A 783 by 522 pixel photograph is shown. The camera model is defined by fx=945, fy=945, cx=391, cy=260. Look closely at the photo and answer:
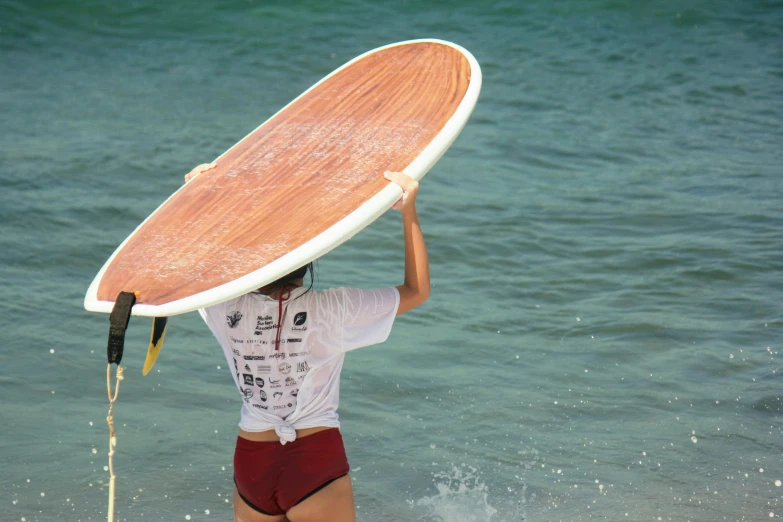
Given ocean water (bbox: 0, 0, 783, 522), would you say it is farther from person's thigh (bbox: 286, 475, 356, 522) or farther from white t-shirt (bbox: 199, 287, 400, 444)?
white t-shirt (bbox: 199, 287, 400, 444)

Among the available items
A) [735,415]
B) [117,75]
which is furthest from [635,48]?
[735,415]

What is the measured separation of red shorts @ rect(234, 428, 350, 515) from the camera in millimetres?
2457

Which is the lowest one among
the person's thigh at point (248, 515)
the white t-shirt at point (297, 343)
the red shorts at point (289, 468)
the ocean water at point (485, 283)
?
the ocean water at point (485, 283)

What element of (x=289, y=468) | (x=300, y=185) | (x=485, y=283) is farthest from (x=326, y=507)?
(x=485, y=283)

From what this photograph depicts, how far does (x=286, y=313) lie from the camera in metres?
2.42

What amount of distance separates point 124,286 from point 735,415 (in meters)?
3.31

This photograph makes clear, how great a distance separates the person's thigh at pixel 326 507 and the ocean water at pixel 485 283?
55.6 inches

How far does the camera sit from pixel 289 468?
8.07ft

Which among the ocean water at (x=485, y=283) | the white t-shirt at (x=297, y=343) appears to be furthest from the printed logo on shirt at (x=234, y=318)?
the ocean water at (x=485, y=283)

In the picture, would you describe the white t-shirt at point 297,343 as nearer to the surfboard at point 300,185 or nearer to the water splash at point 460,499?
the surfboard at point 300,185

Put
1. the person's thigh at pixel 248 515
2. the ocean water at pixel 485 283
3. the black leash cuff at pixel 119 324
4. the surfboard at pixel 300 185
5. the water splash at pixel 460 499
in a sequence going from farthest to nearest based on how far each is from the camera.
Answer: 1. the ocean water at pixel 485 283
2. the water splash at pixel 460 499
3. the person's thigh at pixel 248 515
4. the surfboard at pixel 300 185
5. the black leash cuff at pixel 119 324

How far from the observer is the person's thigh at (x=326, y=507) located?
2.46 meters

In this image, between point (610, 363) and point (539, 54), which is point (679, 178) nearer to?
point (610, 363)

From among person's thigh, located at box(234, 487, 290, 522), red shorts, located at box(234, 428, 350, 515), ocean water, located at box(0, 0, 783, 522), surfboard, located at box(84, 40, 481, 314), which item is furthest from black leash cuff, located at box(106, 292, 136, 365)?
ocean water, located at box(0, 0, 783, 522)
